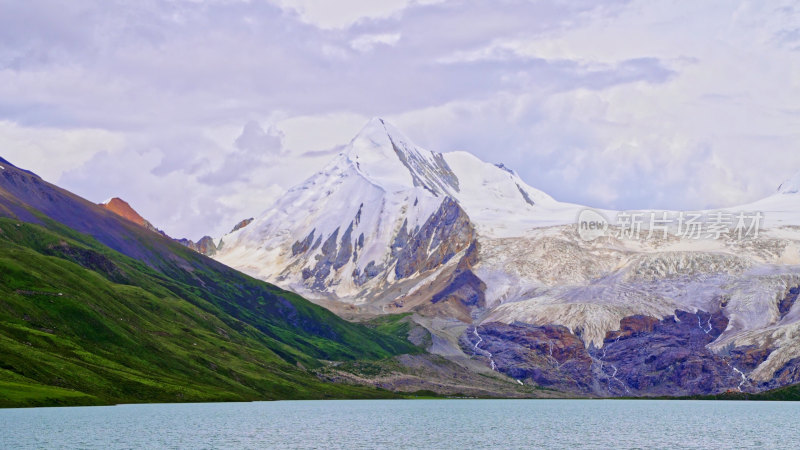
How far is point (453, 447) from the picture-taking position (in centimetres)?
16150

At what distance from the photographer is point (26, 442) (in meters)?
145

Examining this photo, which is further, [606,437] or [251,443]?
[606,437]

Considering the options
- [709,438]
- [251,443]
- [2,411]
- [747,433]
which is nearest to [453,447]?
[251,443]

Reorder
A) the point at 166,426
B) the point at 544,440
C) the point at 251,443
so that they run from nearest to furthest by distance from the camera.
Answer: the point at 251,443 < the point at 544,440 < the point at 166,426

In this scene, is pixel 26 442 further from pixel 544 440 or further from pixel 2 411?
pixel 544 440

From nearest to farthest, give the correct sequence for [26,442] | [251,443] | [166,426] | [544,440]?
[26,442] → [251,443] → [544,440] → [166,426]

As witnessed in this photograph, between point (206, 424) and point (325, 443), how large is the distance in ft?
141

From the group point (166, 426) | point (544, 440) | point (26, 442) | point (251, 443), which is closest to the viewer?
point (26, 442)

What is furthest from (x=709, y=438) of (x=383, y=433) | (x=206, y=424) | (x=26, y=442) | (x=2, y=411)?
(x=2, y=411)

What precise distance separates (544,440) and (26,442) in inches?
3572

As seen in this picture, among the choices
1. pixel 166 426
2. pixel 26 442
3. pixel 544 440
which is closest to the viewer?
pixel 26 442

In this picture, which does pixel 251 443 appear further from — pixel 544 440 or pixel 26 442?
pixel 544 440

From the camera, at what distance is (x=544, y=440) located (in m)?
173

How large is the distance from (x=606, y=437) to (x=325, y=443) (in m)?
56.3
